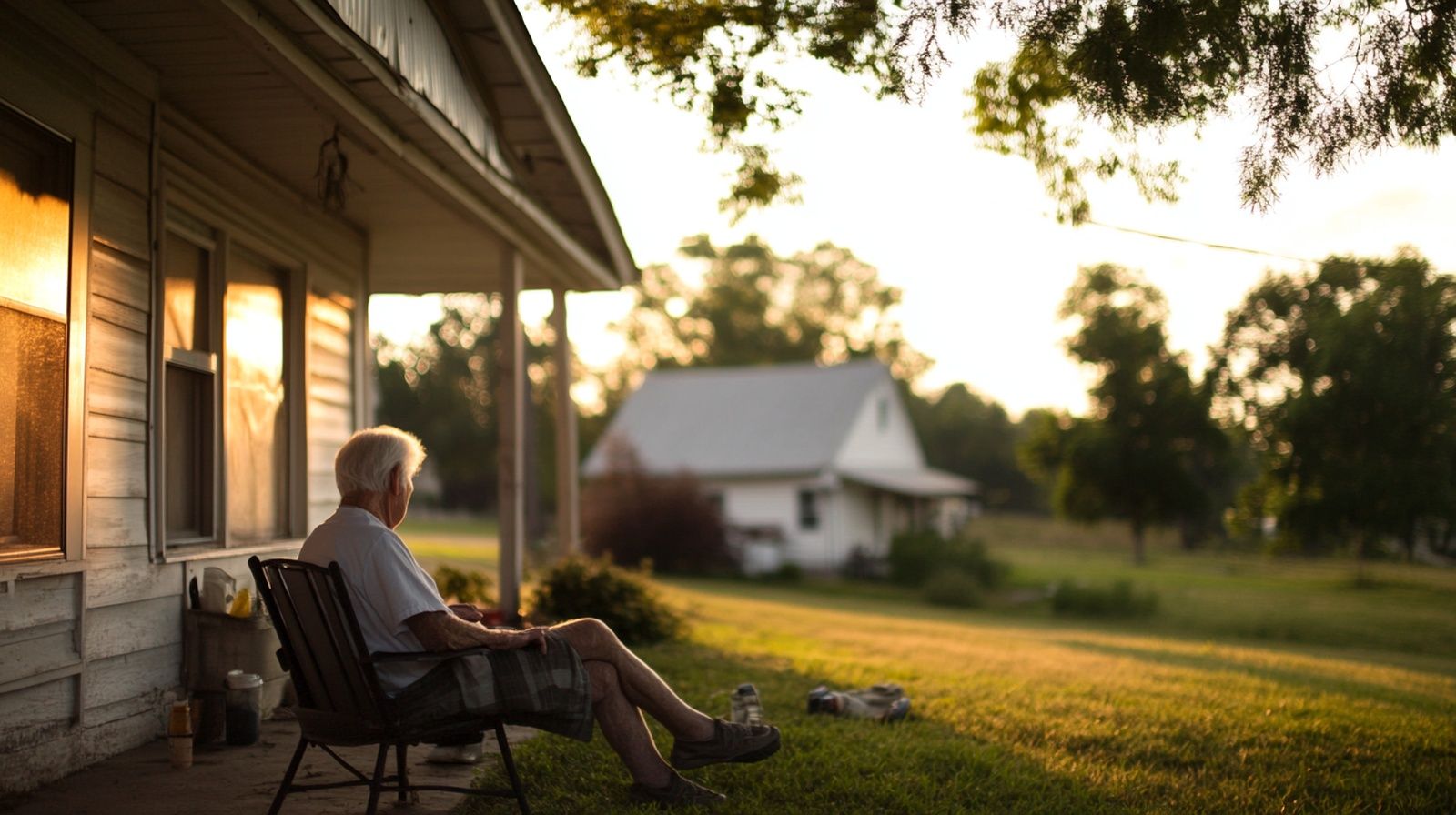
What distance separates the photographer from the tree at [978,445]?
62.8 meters

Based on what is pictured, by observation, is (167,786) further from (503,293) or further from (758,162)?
(503,293)

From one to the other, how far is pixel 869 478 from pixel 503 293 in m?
25.5

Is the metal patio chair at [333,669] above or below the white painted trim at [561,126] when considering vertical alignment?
below

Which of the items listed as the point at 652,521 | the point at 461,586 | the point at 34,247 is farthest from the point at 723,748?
the point at 652,521

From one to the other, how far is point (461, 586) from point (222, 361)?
450 centimetres

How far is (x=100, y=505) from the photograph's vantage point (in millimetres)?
5719

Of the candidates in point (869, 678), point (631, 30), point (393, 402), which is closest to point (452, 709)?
point (631, 30)

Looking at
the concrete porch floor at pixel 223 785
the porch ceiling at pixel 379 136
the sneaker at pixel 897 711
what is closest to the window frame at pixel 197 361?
the porch ceiling at pixel 379 136

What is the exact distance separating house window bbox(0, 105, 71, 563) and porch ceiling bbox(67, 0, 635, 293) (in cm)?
78

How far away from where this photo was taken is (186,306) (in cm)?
713

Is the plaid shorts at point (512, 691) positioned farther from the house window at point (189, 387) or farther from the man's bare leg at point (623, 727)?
the house window at point (189, 387)

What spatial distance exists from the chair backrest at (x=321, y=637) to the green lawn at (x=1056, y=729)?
910mm

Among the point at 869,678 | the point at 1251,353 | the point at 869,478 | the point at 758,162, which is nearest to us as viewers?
the point at 758,162

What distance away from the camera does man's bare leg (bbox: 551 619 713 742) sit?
475 centimetres
